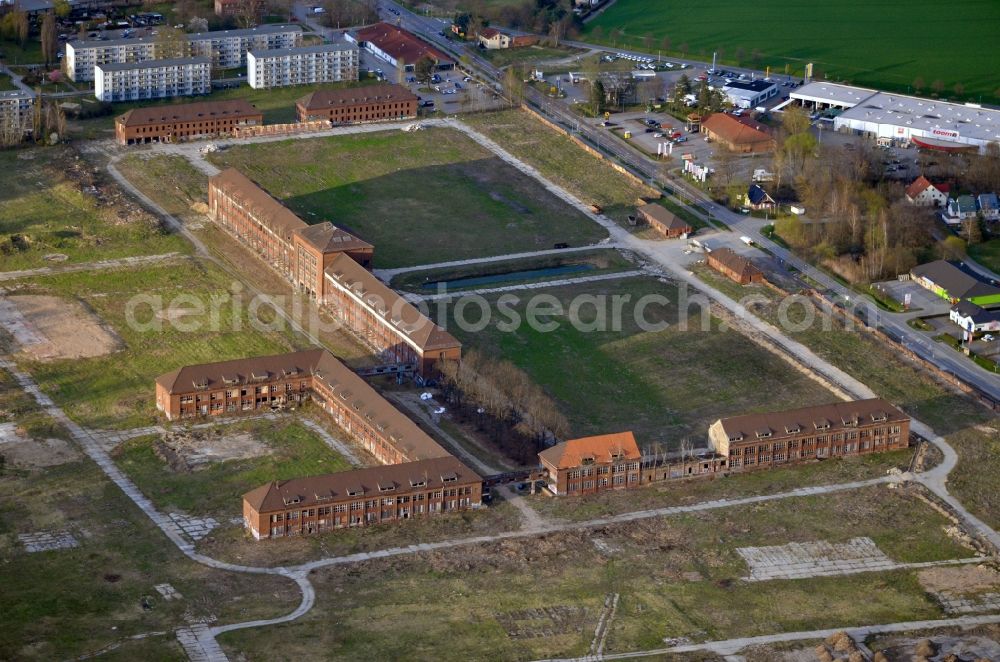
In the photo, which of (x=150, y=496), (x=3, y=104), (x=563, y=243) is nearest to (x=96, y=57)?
(x=3, y=104)

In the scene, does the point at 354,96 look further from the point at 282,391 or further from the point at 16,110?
the point at 282,391

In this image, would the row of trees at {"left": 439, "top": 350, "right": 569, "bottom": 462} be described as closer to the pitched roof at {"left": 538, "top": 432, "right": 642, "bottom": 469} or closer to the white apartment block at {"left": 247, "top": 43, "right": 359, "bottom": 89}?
the pitched roof at {"left": 538, "top": 432, "right": 642, "bottom": 469}

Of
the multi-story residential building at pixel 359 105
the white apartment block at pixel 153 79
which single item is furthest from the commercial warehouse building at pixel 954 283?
the white apartment block at pixel 153 79

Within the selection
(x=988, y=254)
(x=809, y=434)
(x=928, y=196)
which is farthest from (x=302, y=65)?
(x=809, y=434)

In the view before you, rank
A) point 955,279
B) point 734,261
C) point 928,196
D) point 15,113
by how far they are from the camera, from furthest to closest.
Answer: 1. point 15,113
2. point 928,196
3. point 734,261
4. point 955,279

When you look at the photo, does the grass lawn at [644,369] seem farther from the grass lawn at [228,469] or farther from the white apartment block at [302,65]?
the white apartment block at [302,65]

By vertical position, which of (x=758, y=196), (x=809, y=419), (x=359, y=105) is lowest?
(x=758, y=196)

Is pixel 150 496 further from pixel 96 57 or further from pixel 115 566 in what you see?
pixel 96 57

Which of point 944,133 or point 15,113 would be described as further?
point 944,133
